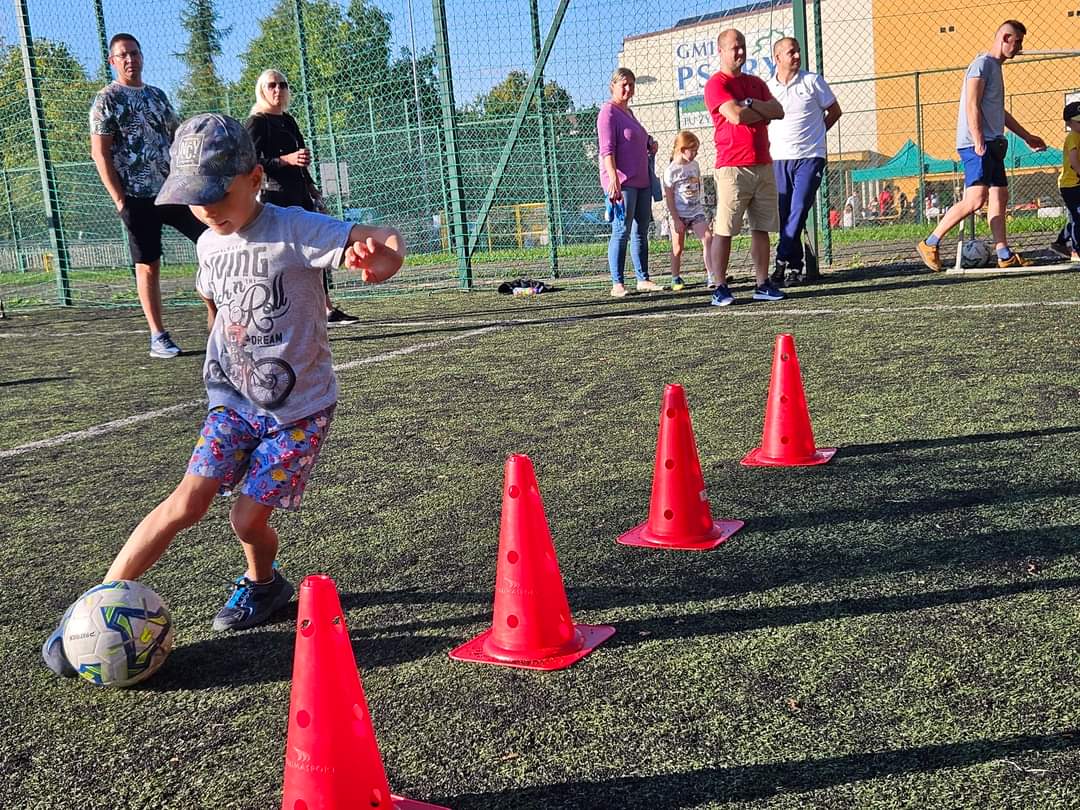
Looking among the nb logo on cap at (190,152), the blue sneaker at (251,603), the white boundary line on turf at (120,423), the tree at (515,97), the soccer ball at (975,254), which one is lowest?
the blue sneaker at (251,603)

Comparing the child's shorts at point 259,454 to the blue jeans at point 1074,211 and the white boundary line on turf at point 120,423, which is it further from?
the blue jeans at point 1074,211

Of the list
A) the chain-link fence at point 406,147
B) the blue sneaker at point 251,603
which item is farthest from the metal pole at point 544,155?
the blue sneaker at point 251,603

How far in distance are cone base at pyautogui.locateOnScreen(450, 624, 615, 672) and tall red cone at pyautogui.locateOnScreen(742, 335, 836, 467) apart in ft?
5.41

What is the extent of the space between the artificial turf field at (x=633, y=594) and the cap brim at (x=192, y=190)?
45.7 inches

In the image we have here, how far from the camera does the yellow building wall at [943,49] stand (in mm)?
28344

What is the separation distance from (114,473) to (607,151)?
6.58m

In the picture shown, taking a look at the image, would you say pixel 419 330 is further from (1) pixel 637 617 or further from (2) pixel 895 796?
(2) pixel 895 796

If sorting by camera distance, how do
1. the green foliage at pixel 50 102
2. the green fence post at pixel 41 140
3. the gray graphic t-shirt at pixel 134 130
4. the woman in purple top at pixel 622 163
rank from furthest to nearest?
the green foliage at pixel 50 102 < the green fence post at pixel 41 140 < the woman in purple top at pixel 622 163 < the gray graphic t-shirt at pixel 134 130

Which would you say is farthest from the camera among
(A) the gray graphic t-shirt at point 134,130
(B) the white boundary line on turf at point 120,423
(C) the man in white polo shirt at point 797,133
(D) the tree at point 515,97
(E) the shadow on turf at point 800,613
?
(D) the tree at point 515,97

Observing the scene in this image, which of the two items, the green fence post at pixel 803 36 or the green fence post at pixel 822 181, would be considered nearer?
the green fence post at pixel 803 36

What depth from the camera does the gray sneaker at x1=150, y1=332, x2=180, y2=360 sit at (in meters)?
8.50

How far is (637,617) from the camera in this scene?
9.53ft

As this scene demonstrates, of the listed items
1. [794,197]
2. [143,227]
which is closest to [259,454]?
[143,227]

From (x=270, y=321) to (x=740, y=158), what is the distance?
6797 mm
